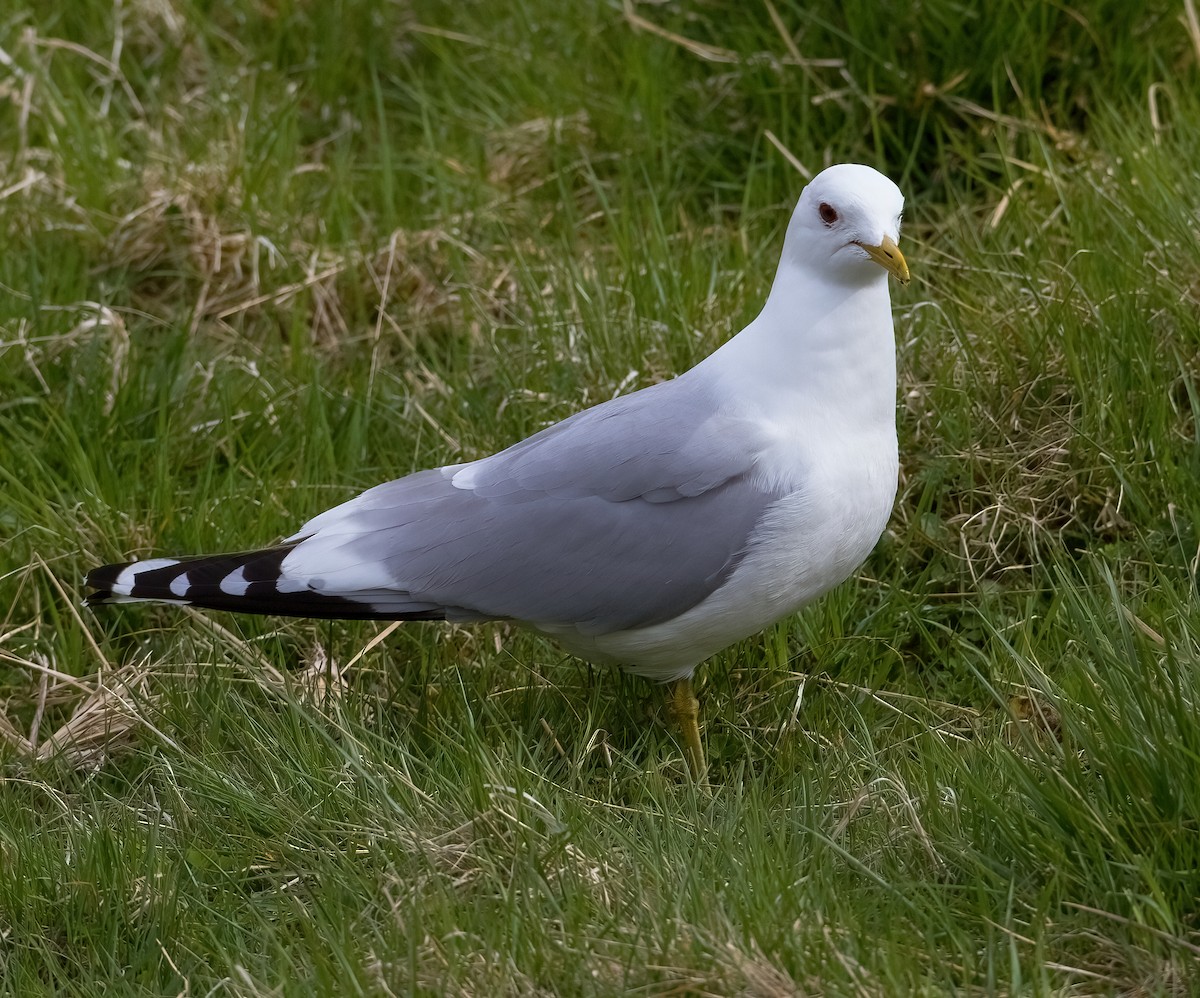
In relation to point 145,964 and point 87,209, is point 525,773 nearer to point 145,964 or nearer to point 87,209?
point 145,964

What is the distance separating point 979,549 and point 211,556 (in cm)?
198

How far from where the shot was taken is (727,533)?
10.8ft

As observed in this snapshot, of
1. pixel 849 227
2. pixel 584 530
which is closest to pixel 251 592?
pixel 584 530

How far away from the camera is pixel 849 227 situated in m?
3.28

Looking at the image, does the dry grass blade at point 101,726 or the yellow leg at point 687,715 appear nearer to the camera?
the yellow leg at point 687,715

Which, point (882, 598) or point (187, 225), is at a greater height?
point (187, 225)

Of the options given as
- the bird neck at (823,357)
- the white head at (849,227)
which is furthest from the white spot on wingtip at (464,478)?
the white head at (849,227)

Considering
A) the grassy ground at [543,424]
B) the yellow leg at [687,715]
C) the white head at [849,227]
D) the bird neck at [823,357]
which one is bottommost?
the yellow leg at [687,715]

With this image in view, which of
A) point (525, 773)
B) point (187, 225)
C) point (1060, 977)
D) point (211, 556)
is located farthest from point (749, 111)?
point (1060, 977)

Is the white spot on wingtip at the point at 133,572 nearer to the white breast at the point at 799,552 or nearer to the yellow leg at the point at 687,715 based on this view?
the white breast at the point at 799,552

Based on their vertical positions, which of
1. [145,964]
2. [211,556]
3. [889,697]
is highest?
[211,556]

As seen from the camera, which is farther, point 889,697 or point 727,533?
point 889,697

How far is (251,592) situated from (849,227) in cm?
158

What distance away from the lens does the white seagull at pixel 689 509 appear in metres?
3.30
